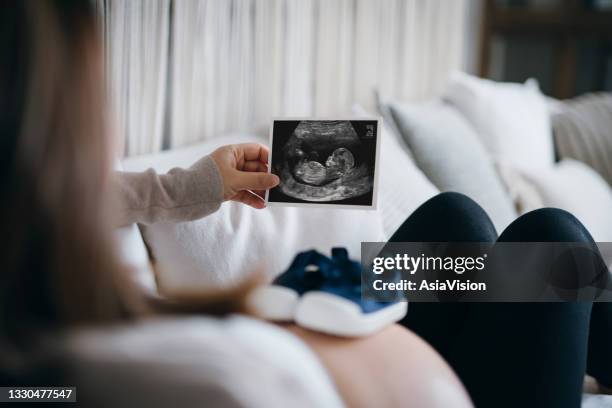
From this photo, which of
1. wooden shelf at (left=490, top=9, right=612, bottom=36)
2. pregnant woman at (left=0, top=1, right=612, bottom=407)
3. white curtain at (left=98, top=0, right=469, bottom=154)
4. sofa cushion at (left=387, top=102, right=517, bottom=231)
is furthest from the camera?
wooden shelf at (left=490, top=9, right=612, bottom=36)

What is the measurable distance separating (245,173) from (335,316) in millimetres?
454

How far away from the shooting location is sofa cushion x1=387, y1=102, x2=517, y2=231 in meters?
1.64

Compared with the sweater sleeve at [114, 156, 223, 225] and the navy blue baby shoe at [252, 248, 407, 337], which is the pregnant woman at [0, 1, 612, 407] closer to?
the navy blue baby shoe at [252, 248, 407, 337]

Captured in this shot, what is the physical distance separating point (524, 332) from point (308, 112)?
1.22 m

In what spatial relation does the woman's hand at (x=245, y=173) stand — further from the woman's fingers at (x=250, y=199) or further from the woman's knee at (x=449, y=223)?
the woman's knee at (x=449, y=223)

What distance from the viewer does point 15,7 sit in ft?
1.62

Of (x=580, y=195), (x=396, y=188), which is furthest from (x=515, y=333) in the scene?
(x=580, y=195)

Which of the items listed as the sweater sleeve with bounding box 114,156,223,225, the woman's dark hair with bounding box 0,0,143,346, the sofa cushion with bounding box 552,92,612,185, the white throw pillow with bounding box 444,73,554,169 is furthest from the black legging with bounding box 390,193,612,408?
the sofa cushion with bounding box 552,92,612,185

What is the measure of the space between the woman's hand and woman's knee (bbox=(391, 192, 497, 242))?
0.25 meters

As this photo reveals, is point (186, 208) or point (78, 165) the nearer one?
point (78, 165)

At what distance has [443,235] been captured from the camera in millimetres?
1001

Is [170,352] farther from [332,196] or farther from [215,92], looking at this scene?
[215,92]

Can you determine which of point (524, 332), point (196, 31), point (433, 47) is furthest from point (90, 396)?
point (433, 47)
